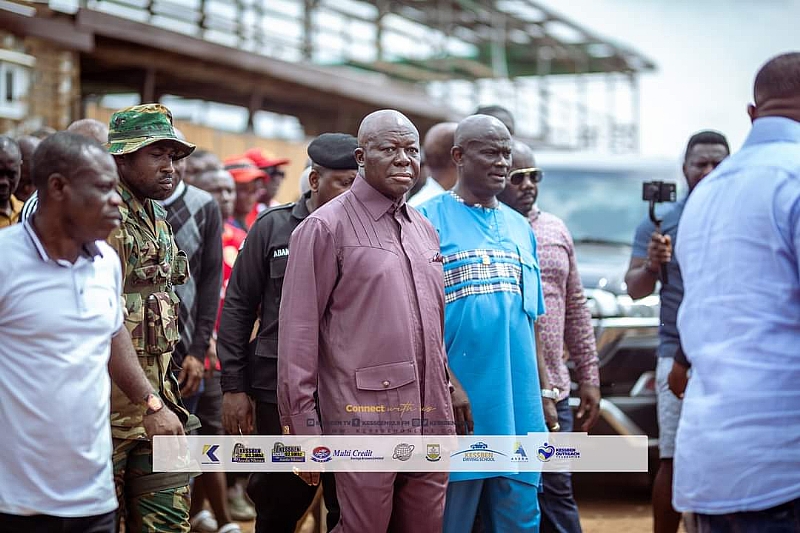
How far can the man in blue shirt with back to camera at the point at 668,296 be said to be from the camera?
19.4 feet

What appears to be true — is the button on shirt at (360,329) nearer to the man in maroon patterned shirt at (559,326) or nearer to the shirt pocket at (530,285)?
the shirt pocket at (530,285)

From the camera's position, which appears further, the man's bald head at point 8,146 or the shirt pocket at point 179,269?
the man's bald head at point 8,146

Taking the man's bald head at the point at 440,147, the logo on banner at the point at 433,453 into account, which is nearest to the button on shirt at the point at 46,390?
the logo on banner at the point at 433,453

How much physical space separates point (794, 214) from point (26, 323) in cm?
225

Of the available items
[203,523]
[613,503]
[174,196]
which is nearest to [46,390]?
[174,196]

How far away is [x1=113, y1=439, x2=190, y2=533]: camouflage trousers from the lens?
4203mm

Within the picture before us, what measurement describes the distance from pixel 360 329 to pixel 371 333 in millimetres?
50

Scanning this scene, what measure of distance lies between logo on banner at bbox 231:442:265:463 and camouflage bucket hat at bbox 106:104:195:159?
1482 millimetres

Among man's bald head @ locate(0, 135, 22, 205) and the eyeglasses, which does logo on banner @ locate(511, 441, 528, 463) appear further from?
man's bald head @ locate(0, 135, 22, 205)

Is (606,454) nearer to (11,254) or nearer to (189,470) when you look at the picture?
Result: (189,470)

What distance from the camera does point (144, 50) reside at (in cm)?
1144

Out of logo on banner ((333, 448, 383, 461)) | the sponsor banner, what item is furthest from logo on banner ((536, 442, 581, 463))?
logo on banner ((333, 448, 383, 461))

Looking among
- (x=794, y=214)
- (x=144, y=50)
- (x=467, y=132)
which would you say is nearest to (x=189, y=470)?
(x=467, y=132)

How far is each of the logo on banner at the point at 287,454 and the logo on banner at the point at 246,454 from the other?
17 centimetres
